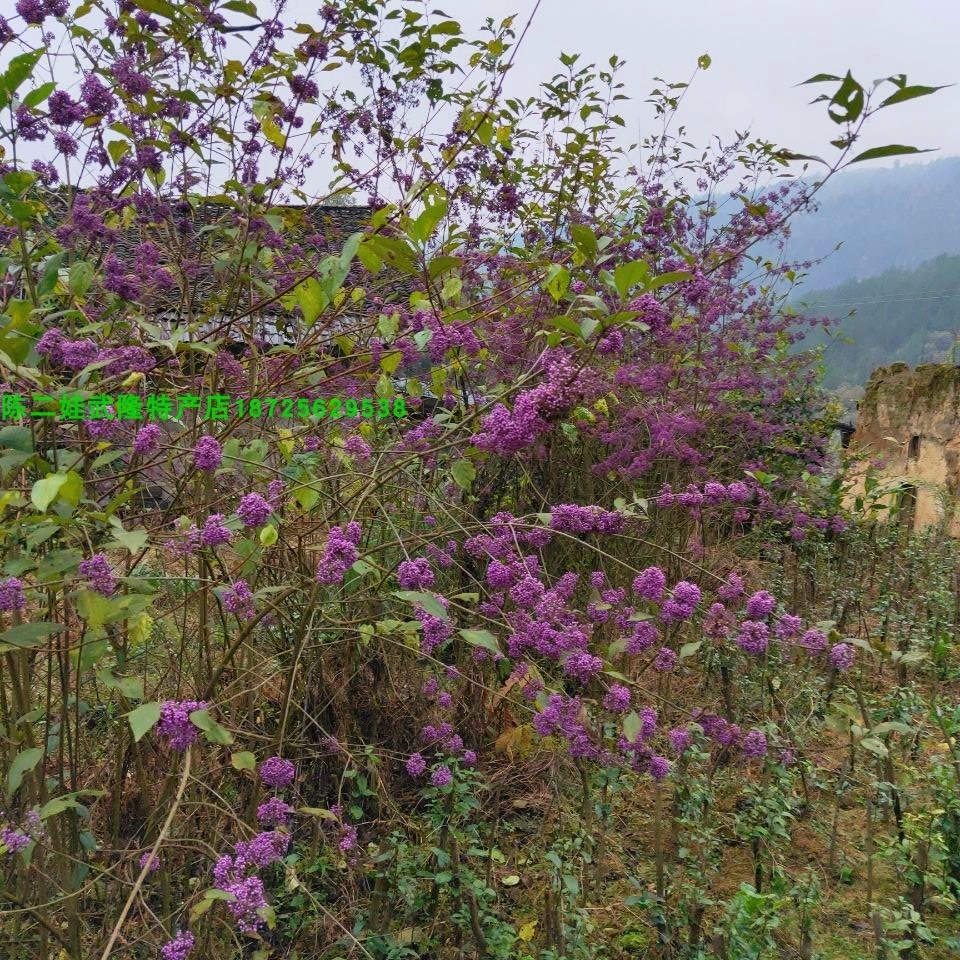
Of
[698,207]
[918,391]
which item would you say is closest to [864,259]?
[918,391]

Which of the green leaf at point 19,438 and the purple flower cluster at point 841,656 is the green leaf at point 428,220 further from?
the purple flower cluster at point 841,656

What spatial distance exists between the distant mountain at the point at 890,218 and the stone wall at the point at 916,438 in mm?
33604

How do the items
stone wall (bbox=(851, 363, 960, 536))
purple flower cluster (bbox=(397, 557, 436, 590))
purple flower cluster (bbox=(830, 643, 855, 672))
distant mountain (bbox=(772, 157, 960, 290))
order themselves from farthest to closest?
1. distant mountain (bbox=(772, 157, 960, 290))
2. stone wall (bbox=(851, 363, 960, 536))
3. purple flower cluster (bbox=(830, 643, 855, 672))
4. purple flower cluster (bbox=(397, 557, 436, 590))

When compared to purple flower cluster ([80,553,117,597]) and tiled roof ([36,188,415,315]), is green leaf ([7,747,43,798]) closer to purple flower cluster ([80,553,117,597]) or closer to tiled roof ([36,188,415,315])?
purple flower cluster ([80,553,117,597])

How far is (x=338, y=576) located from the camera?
51.9 inches

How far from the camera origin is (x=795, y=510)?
181 inches

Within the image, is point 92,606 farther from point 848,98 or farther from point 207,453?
point 848,98

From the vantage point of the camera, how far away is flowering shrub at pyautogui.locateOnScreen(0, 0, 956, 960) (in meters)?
1.44

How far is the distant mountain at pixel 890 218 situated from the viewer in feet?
146

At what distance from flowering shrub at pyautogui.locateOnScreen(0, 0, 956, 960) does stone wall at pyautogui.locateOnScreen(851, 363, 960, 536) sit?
3013 millimetres

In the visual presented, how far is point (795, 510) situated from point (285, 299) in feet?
11.5

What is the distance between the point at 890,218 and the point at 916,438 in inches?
2281

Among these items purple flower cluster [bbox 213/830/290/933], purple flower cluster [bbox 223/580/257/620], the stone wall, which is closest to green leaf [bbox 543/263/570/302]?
purple flower cluster [bbox 223/580/257/620]

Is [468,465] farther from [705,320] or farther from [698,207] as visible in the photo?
[698,207]
